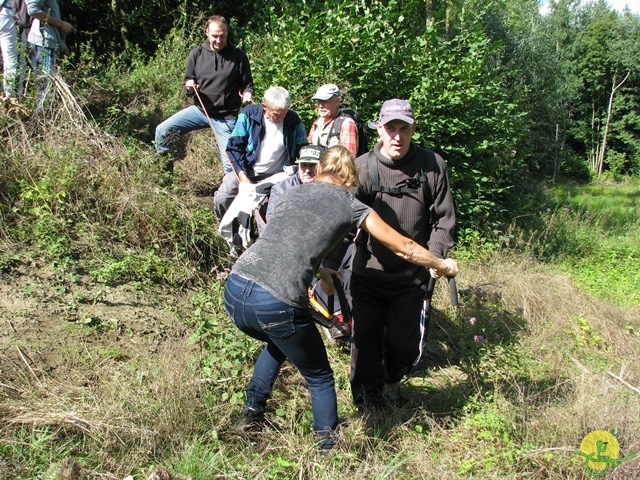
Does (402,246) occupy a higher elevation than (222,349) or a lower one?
higher

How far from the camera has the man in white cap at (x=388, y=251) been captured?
3.91 m

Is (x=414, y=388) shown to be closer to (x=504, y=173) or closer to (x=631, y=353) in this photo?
(x=631, y=353)

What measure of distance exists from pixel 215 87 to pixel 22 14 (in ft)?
7.50

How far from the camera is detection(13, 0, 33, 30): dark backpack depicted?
6441 millimetres

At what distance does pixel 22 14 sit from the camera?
6453mm

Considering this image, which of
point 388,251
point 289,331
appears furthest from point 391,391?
point 289,331

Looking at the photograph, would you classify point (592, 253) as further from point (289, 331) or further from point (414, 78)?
point (289, 331)

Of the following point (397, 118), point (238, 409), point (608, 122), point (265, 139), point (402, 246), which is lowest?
point (608, 122)

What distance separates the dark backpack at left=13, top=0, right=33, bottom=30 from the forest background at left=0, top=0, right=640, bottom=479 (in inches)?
21.9

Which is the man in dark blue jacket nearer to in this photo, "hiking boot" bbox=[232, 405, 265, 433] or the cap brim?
the cap brim

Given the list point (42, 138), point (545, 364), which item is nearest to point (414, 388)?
point (545, 364)

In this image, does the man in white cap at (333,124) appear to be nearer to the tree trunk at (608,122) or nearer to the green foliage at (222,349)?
the green foliage at (222,349)

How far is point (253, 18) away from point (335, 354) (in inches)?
267

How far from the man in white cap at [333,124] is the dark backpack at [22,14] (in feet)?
11.1
